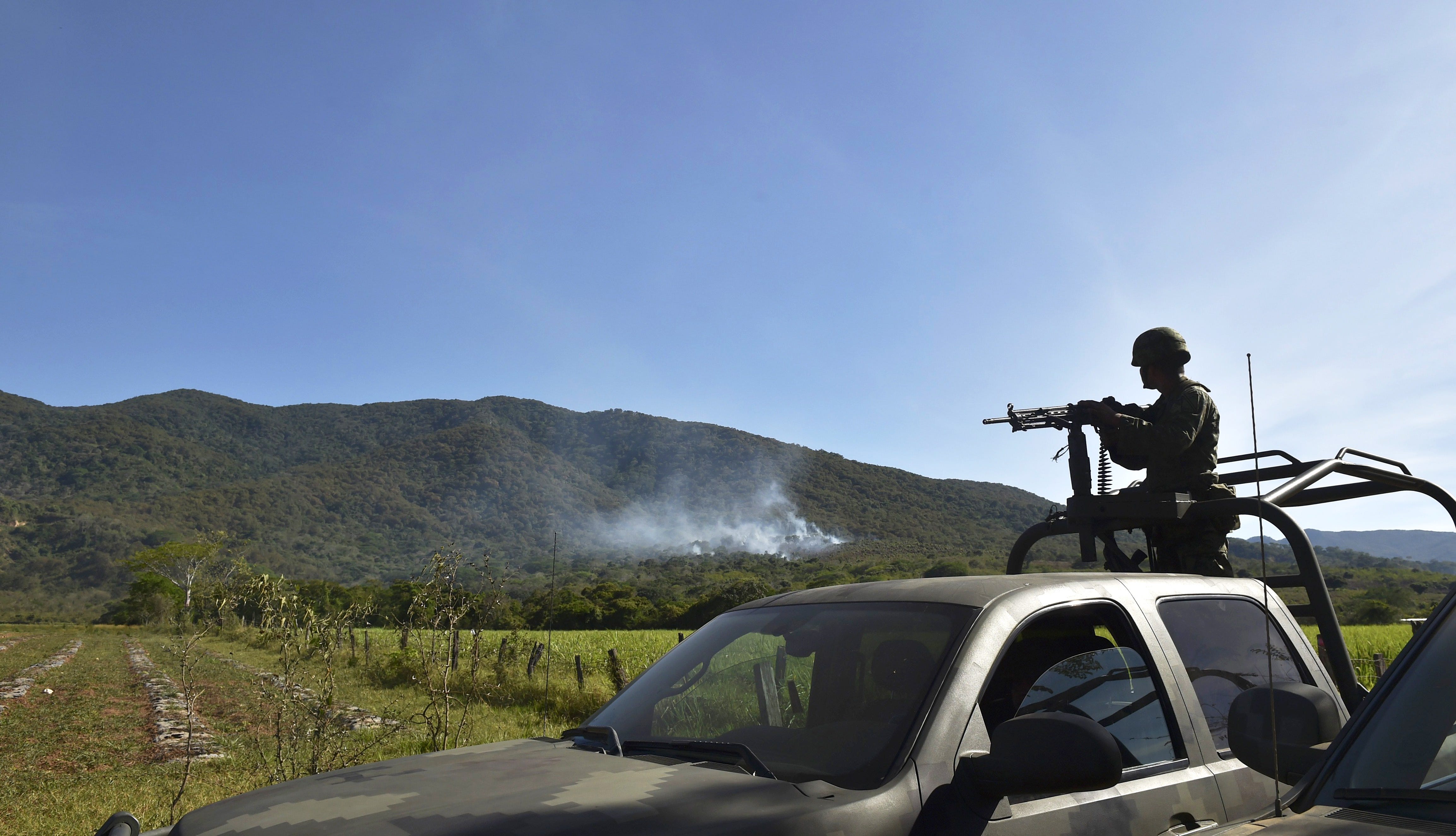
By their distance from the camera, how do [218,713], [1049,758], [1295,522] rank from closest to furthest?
[1049,758], [1295,522], [218,713]

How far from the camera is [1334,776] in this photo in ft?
5.02

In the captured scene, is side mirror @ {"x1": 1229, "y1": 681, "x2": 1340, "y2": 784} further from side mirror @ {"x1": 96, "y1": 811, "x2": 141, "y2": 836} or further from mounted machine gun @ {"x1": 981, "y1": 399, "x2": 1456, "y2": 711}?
side mirror @ {"x1": 96, "y1": 811, "x2": 141, "y2": 836}

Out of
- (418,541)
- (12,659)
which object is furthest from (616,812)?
(418,541)

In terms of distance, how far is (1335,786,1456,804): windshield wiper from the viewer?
1.37m

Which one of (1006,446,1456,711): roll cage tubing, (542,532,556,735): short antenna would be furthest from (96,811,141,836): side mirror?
(1006,446,1456,711): roll cage tubing

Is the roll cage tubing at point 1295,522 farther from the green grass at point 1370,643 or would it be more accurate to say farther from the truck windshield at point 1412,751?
the green grass at point 1370,643

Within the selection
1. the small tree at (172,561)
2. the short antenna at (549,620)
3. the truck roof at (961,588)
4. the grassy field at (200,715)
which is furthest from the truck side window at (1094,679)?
the small tree at (172,561)

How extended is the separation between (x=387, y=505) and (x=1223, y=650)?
175690 millimetres

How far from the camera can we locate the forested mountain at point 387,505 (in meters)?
118

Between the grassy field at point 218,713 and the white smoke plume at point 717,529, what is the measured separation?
131208mm

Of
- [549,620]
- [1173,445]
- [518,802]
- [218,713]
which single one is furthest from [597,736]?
[218,713]

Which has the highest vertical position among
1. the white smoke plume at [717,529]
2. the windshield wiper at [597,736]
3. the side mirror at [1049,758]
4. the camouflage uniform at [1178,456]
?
the white smoke plume at [717,529]

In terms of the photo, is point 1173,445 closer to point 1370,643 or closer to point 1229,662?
point 1229,662

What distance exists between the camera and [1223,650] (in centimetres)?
269
